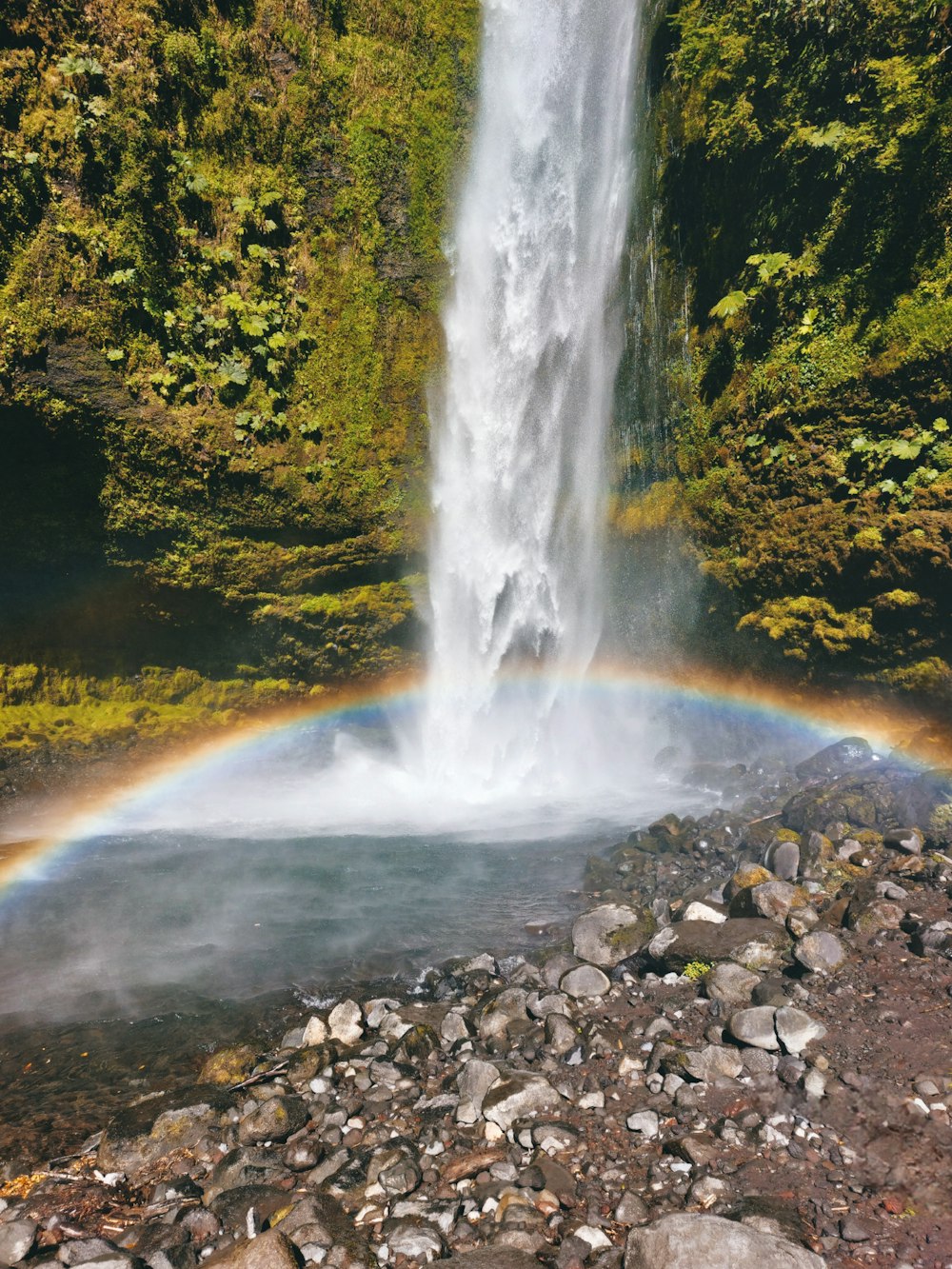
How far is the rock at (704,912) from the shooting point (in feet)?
16.0

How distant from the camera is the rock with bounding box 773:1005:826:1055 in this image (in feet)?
11.1

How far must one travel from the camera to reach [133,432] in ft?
30.3

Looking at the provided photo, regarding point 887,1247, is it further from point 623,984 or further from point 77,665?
point 77,665

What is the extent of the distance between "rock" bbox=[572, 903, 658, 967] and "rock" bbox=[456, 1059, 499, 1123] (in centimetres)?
132

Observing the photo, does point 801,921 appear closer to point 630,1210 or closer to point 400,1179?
point 630,1210

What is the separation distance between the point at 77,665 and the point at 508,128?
11032 millimetres

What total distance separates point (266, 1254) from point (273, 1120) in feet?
2.92

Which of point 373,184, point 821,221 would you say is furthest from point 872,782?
point 373,184

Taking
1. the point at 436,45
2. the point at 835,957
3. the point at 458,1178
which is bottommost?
the point at 458,1178

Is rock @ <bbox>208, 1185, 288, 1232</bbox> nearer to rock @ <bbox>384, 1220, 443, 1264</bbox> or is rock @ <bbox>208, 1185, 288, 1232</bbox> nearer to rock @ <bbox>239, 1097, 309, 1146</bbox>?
rock @ <bbox>239, 1097, 309, 1146</bbox>

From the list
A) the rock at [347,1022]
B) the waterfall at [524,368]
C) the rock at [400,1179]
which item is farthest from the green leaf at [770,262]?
the rock at [400,1179]

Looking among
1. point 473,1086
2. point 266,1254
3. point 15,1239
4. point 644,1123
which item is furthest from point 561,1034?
point 15,1239

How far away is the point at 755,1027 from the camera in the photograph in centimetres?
348

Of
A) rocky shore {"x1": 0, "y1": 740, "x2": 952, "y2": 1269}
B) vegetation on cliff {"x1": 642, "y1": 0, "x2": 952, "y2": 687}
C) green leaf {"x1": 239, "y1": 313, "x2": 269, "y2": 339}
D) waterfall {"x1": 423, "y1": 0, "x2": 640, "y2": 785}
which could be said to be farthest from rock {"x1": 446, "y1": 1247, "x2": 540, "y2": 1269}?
green leaf {"x1": 239, "y1": 313, "x2": 269, "y2": 339}
